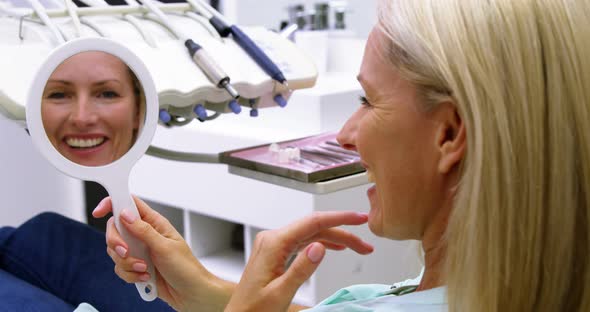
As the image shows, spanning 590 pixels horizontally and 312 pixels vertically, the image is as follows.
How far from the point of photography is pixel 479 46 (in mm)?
646

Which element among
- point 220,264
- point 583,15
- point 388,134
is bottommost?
point 220,264

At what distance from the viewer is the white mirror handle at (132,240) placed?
0.86 meters

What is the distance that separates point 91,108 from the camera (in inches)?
35.2

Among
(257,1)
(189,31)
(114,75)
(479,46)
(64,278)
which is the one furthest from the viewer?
(257,1)

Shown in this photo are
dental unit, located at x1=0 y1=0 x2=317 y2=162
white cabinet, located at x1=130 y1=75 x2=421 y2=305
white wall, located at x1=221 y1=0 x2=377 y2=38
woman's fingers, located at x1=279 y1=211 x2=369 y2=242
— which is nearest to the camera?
woman's fingers, located at x1=279 y1=211 x2=369 y2=242

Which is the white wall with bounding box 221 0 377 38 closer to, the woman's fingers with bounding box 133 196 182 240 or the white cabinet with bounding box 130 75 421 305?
the white cabinet with bounding box 130 75 421 305

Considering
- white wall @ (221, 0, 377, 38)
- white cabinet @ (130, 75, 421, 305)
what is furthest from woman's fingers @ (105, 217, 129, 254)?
white wall @ (221, 0, 377, 38)

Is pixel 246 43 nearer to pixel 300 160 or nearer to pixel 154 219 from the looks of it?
pixel 300 160

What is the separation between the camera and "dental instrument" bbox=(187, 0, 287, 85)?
1.09 m

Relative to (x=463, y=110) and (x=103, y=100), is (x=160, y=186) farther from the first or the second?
(x=463, y=110)

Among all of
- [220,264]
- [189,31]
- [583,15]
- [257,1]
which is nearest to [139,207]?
[189,31]

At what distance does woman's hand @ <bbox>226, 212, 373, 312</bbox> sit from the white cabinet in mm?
797

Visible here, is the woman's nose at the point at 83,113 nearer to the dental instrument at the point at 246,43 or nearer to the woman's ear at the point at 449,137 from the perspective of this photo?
the dental instrument at the point at 246,43

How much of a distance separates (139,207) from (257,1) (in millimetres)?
1378
